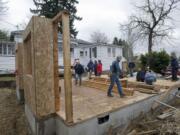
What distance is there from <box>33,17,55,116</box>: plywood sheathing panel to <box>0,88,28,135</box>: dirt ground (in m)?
2.17

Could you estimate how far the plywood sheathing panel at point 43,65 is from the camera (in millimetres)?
5492

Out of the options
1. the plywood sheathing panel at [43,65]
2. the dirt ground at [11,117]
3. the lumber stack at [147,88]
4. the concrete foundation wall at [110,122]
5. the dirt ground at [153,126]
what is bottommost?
the dirt ground at [11,117]

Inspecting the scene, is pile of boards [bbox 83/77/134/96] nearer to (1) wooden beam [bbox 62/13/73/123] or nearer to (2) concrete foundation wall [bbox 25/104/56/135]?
(2) concrete foundation wall [bbox 25/104/56/135]

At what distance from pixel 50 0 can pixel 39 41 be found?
2608 centimetres

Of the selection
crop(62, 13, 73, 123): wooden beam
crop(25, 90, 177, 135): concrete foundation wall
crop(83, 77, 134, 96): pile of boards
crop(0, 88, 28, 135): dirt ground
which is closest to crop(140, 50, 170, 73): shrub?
crop(83, 77, 134, 96): pile of boards

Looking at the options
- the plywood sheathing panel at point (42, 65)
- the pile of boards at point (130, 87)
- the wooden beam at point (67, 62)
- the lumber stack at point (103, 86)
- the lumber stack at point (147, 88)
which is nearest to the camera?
the wooden beam at point (67, 62)

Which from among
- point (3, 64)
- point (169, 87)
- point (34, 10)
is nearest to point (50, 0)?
point (34, 10)

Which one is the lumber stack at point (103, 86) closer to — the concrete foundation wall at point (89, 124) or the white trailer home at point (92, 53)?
the concrete foundation wall at point (89, 124)

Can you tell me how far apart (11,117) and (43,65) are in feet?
14.3

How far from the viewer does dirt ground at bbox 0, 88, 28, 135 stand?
740 cm

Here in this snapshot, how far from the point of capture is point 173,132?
17.6 feet

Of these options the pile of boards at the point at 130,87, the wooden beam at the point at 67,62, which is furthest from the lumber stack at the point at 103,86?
the wooden beam at the point at 67,62

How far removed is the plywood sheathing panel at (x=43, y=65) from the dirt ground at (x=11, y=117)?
7.13 feet

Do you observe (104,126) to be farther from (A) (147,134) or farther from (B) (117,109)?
(A) (147,134)
